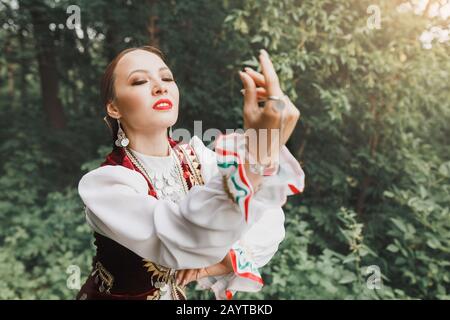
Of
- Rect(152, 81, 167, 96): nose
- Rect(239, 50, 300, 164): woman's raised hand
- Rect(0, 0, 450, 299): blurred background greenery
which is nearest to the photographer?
Rect(239, 50, 300, 164): woman's raised hand

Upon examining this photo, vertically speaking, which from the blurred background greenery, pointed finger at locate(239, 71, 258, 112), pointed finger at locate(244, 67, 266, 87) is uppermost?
pointed finger at locate(244, 67, 266, 87)

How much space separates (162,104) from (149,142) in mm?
129

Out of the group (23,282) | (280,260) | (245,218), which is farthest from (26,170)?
(245,218)

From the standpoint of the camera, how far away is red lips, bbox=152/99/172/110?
99cm

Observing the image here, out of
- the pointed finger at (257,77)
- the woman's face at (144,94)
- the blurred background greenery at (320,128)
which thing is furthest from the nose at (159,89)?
the blurred background greenery at (320,128)

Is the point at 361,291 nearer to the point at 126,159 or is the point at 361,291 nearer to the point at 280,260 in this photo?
the point at 280,260

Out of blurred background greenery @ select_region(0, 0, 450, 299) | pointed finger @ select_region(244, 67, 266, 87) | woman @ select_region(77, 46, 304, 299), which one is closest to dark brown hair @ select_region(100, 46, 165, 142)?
woman @ select_region(77, 46, 304, 299)

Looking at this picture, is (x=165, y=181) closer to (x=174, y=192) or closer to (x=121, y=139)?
(x=174, y=192)

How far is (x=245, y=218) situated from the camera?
71cm

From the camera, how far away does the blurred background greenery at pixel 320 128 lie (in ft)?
8.20

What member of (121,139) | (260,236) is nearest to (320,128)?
(260,236)

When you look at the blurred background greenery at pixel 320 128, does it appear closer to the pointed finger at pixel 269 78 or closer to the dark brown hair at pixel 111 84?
the dark brown hair at pixel 111 84

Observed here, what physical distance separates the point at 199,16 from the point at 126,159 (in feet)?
8.14

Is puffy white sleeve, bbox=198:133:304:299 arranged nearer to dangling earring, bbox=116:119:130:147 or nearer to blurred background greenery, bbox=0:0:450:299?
dangling earring, bbox=116:119:130:147
